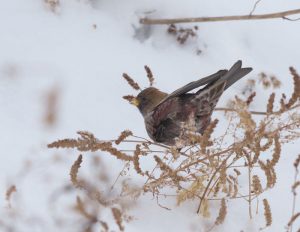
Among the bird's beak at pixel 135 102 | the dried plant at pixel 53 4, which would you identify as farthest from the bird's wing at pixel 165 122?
the dried plant at pixel 53 4

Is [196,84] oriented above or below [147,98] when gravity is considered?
below

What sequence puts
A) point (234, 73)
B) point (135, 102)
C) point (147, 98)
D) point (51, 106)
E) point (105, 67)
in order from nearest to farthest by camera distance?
point (51, 106) < point (234, 73) < point (135, 102) < point (147, 98) < point (105, 67)

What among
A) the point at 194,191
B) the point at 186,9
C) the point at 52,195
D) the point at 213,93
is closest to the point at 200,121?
the point at 213,93

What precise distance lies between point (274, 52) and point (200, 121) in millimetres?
1426

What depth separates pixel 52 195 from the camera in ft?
9.10

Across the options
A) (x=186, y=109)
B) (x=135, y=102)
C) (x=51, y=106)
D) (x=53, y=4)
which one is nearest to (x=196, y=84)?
(x=186, y=109)

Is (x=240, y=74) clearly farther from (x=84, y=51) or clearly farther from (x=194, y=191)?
(x=84, y=51)

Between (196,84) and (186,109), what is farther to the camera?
(186,109)

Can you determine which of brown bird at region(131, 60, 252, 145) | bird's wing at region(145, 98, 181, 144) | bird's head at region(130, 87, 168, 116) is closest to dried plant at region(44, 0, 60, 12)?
bird's head at region(130, 87, 168, 116)

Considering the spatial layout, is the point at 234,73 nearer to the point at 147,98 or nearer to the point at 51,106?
the point at 147,98

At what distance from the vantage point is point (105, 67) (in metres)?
3.83

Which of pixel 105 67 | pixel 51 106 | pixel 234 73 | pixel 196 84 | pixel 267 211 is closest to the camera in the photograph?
pixel 51 106

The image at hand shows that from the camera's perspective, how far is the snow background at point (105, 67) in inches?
118

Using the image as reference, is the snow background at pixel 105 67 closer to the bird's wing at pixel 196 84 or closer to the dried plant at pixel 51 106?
the bird's wing at pixel 196 84
